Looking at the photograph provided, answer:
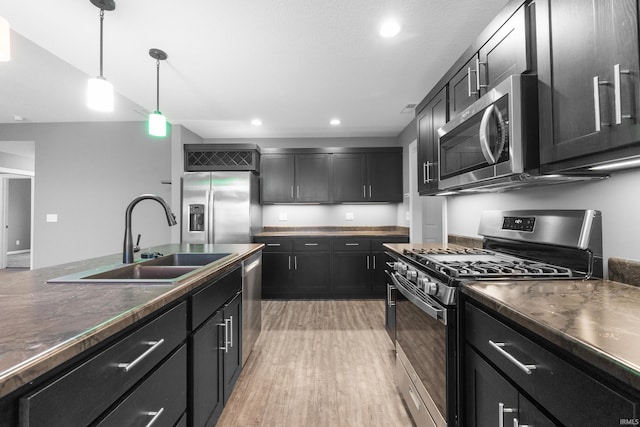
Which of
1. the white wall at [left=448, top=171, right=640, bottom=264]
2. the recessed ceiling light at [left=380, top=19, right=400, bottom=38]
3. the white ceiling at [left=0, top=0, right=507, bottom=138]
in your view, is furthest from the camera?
the recessed ceiling light at [left=380, top=19, right=400, bottom=38]

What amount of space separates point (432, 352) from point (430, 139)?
65.1 inches

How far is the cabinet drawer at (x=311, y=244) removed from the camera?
4121 millimetres

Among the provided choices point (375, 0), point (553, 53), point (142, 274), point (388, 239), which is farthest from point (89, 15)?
point (388, 239)

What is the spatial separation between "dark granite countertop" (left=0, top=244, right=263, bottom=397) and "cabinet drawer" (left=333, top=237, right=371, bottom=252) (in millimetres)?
2909

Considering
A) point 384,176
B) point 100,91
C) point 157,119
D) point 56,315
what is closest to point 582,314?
point 56,315

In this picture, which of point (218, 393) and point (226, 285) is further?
point (226, 285)

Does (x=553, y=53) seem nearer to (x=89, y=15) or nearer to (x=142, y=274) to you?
(x=142, y=274)

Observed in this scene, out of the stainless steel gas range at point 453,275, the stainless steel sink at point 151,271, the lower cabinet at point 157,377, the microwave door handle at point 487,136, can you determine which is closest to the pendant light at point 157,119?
the stainless steel sink at point 151,271

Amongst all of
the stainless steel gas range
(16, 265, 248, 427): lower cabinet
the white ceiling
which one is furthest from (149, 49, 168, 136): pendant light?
the stainless steel gas range

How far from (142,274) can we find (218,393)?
0.80 m

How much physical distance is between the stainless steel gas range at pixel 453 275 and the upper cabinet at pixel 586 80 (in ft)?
1.39

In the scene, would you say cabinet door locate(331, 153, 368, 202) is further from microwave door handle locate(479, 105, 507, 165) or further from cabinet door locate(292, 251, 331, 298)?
microwave door handle locate(479, 105, 507, 165)

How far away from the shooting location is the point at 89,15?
1836 mm

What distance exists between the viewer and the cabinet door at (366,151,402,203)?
4445 millimetres
